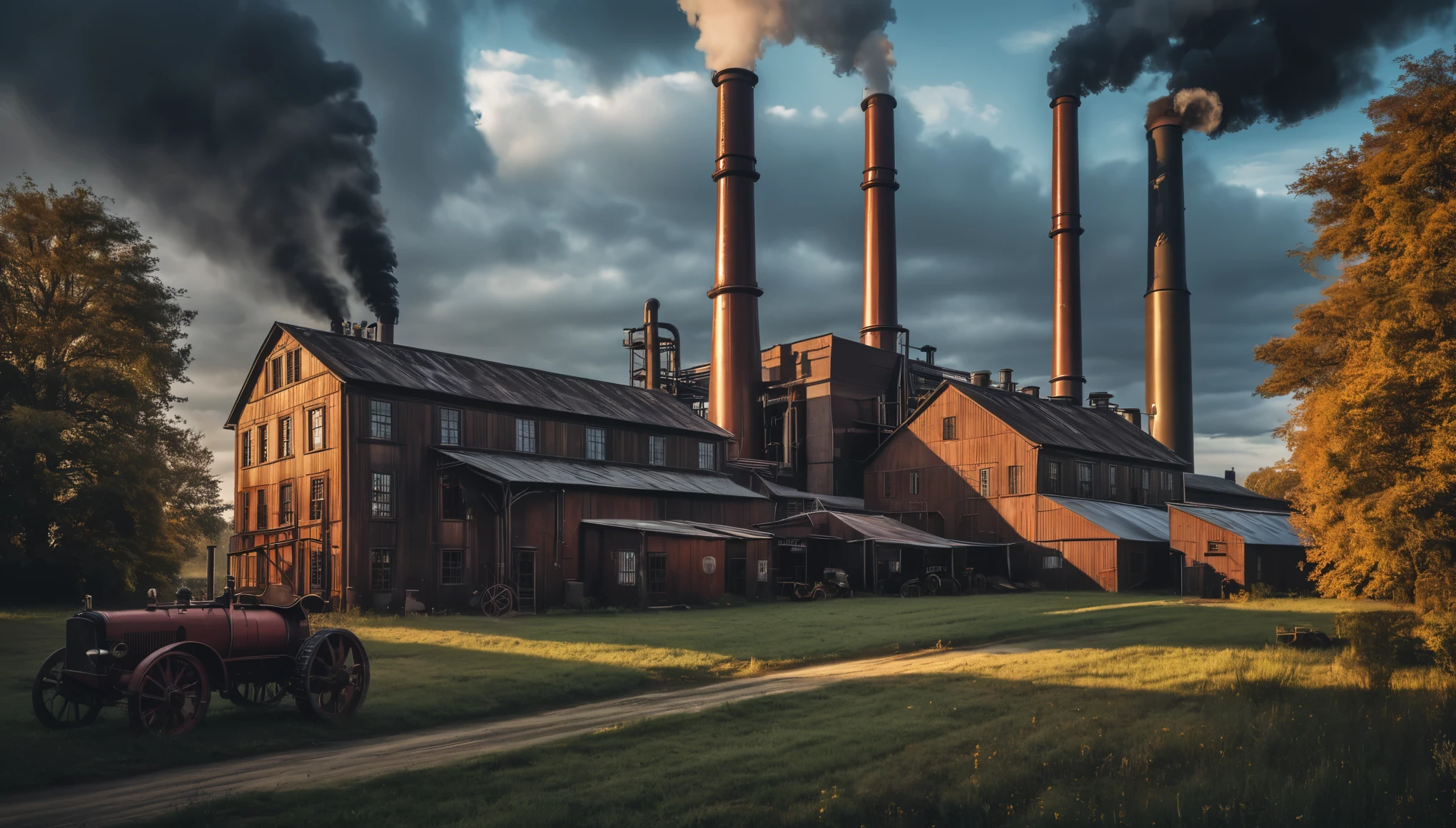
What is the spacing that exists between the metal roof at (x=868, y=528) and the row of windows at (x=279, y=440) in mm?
20282

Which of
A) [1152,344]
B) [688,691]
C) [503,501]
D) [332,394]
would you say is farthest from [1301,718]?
[1152,344]

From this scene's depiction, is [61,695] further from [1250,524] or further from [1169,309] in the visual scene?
[1169,309]

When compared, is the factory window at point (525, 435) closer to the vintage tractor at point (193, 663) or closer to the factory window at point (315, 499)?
the factory window at point (315, 499)

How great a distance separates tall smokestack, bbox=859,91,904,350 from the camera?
67500 millimetres

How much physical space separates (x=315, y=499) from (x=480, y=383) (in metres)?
8.31

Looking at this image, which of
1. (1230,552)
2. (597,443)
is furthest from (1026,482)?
(597,443)

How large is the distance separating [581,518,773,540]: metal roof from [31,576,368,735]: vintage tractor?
21887 millimetres

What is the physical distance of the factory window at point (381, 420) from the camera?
119 feet

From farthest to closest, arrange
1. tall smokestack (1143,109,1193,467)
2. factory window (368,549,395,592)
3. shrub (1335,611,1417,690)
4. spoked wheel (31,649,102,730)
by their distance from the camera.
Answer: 1. tall smokestack (1143,109,1193,467)
2. factory window (368,549,395,592)
3. shrub (1335,611,1417,690)
4. spoked wheel (31,649,102,730)

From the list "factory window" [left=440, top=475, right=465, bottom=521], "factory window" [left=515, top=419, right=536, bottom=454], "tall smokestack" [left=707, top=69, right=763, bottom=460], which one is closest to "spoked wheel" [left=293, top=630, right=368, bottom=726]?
"factory window" [left=440, top=475, right=465, bottom=521]

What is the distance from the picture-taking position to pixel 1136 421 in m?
78.7

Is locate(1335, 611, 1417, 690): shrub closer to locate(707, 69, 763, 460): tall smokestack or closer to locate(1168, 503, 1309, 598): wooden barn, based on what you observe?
locate(1168, 503, 1309, 598): wooden barn

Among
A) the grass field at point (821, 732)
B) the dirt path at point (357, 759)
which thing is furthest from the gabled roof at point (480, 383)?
the dirt path at point (357, 759)

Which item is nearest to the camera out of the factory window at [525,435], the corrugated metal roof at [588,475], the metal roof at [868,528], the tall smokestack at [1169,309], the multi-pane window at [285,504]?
the corrugated metal roof at [588,475]
